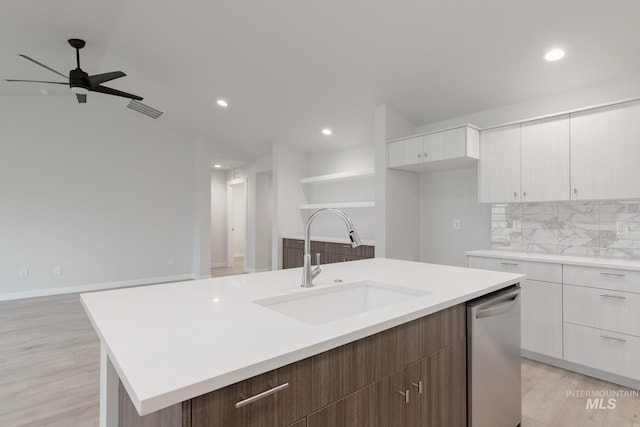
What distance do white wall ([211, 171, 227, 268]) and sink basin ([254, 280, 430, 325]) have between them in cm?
695

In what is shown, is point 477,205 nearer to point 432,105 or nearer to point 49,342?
point 432,105

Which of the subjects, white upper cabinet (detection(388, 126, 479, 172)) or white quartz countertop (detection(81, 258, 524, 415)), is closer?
white quartz countertop (detection(81, 258, 524, 415))

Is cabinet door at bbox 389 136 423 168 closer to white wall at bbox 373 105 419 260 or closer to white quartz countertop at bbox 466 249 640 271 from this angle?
white wall at bbox 373 105 419 260

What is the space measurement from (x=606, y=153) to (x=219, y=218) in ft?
24.2

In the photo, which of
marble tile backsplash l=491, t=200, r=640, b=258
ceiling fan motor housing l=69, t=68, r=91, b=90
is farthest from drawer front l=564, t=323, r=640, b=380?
ceiling fan motor housing l=69, t=68, r=91, b=90

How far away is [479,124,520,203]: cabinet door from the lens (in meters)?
3.23

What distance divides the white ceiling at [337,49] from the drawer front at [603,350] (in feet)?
7.09

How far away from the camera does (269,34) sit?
3.19 meters

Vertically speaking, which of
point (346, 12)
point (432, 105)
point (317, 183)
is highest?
point (346, 12)

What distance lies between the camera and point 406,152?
12.7 feet

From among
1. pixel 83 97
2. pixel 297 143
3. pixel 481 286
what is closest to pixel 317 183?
pixel 297 143

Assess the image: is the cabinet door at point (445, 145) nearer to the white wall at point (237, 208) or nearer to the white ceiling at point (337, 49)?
the white ceiling at point (337, 49)

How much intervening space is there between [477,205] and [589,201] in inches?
41.3

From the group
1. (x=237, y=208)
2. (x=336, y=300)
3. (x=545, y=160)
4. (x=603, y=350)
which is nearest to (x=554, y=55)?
(x=545, y=160)
